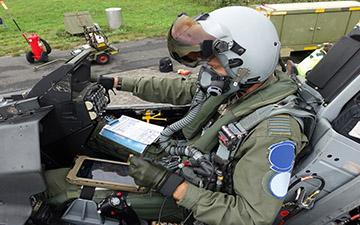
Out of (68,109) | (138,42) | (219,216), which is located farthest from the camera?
(138,42)

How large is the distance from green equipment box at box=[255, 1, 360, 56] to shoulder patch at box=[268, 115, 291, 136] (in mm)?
5684

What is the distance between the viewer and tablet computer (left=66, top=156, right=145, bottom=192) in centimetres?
196

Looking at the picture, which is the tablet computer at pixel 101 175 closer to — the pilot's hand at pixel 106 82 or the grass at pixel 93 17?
the pilot's hand at pixel 106 82

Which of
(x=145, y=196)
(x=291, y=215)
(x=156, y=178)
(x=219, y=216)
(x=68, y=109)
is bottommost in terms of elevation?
(x=291, y=215)

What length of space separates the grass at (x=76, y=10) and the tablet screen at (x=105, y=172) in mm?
6956

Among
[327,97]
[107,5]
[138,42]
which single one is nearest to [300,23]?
[138,42]

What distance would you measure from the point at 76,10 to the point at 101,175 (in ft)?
39.7

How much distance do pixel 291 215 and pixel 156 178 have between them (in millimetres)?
891

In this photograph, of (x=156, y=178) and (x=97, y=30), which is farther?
(x=97, y=30)

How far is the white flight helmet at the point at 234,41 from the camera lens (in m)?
1.67

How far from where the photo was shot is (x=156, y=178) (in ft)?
5.49

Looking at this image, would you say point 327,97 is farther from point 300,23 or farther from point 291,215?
point 300,23

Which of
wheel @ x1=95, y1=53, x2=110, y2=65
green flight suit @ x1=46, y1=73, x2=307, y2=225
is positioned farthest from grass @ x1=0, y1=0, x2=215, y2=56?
green flight suit @ x1=46, y1=73, x2=307, y2=225

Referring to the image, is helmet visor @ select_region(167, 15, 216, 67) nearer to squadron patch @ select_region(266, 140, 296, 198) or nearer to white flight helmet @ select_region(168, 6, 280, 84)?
white flight helmet @ select_region(168, 6, 280, 84)
